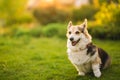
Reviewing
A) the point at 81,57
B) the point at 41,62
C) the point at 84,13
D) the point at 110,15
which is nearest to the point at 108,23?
the point at 110,15

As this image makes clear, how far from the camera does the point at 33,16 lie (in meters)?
19.3

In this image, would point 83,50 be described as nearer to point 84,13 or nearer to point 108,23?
point 108,23

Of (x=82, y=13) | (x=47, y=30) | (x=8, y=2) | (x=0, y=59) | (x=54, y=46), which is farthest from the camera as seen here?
(x=8, y=2)

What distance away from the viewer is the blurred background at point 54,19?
1215cm

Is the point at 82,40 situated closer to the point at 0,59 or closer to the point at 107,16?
the point at 0,59

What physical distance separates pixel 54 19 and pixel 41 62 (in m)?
9.68

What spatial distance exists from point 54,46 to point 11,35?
174 inches

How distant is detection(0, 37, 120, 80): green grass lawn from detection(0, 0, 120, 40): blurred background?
82 cm

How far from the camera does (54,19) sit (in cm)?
1792

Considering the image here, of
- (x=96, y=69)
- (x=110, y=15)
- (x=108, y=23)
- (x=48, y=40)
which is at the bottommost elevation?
(x=96, y=69)

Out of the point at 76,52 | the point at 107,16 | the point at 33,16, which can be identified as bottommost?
the point at 76,52

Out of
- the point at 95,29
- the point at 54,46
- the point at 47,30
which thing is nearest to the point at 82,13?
the point at 47,30

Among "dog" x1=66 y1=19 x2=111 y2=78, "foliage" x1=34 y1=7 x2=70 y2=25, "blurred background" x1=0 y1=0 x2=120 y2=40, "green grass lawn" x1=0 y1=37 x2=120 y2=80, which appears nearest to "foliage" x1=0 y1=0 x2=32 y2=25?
"blurred background" x1=0 y1=0 x2=120 y2=40

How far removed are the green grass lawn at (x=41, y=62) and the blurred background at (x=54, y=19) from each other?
0.82m
